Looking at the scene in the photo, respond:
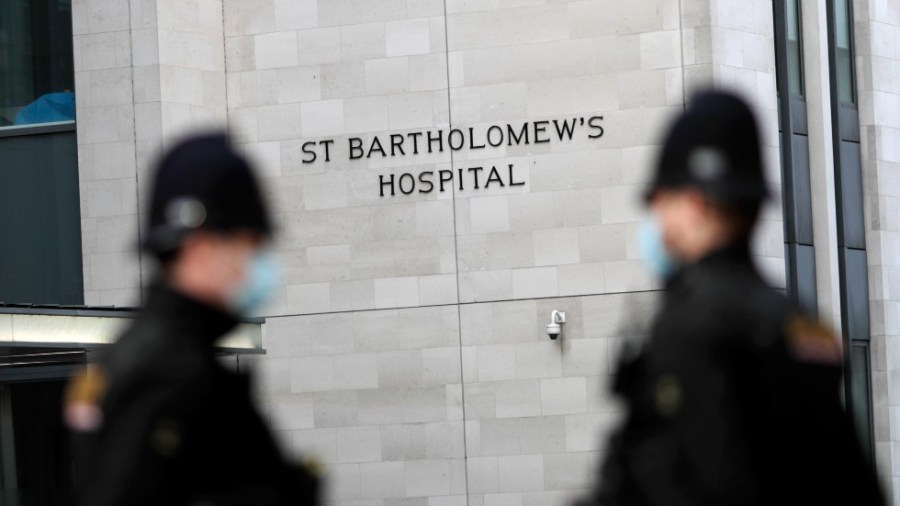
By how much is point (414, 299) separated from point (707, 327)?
22641 mm

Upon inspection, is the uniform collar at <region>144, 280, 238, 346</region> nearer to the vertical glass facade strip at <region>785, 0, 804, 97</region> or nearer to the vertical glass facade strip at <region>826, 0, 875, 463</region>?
the vertical glass facade strip at <region>785, 0, 804, 97</region>

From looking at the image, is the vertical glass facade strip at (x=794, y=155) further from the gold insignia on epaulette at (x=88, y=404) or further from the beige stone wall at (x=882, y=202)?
the gold insignia on epaulette at (x=88, y=404)

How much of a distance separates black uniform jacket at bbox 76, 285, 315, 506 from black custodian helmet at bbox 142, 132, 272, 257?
0.15 m

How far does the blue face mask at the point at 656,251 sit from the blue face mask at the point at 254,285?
0.91 meters

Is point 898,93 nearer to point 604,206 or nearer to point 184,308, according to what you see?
point 604,206

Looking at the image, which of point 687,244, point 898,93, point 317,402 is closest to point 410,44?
point 317,402

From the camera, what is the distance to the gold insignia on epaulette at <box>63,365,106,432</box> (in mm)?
4371

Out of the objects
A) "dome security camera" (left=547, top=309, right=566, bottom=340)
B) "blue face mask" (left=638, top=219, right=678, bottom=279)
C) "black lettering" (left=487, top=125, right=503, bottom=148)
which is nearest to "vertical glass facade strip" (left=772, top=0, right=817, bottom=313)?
"dome security camera" (left=547, top=309, right=566, bottom=340)

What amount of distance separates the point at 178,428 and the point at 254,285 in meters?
0.42

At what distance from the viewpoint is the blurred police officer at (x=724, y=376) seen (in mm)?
4184

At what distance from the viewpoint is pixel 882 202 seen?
3098cm

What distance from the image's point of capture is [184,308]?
14.3 feet

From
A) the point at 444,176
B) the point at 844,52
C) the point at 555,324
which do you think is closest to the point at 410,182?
the point at 444,176

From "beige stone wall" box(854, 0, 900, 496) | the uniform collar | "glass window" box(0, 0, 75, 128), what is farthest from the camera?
"beige stone wall" box(854, 0, 900, 496)
